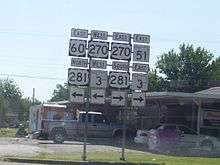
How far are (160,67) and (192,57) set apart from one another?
491 centimetres

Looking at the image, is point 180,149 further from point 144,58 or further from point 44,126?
point 144,58

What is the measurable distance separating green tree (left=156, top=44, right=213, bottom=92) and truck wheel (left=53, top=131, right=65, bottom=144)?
39551 mm

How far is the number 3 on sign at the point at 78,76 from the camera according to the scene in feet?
80.6

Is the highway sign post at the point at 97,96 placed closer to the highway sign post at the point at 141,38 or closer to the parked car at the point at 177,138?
the highway sign post at the point at 141,38

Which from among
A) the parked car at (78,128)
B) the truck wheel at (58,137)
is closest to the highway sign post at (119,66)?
the truck wheel at (58,137)

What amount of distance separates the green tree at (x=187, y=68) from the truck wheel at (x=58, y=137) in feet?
130

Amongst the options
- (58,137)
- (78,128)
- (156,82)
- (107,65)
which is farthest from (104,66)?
(156,82)

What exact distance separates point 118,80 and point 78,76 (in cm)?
169

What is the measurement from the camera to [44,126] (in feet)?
138

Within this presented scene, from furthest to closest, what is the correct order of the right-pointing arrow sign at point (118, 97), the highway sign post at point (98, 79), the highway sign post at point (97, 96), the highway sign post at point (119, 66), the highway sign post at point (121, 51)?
the right-pointing arrow sign at point (118, 97), the highway sign post at point (119, 66), the highway sign post at point (121, 51), the highway sign post at point (97, 96), the highway sign post at point (98, 79)

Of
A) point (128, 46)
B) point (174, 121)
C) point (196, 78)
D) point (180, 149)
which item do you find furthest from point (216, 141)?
point (196, 78)

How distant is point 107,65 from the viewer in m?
25.1

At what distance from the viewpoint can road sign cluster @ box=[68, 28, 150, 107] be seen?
971 inches

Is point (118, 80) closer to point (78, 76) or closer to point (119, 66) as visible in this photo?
point (119, 66)
